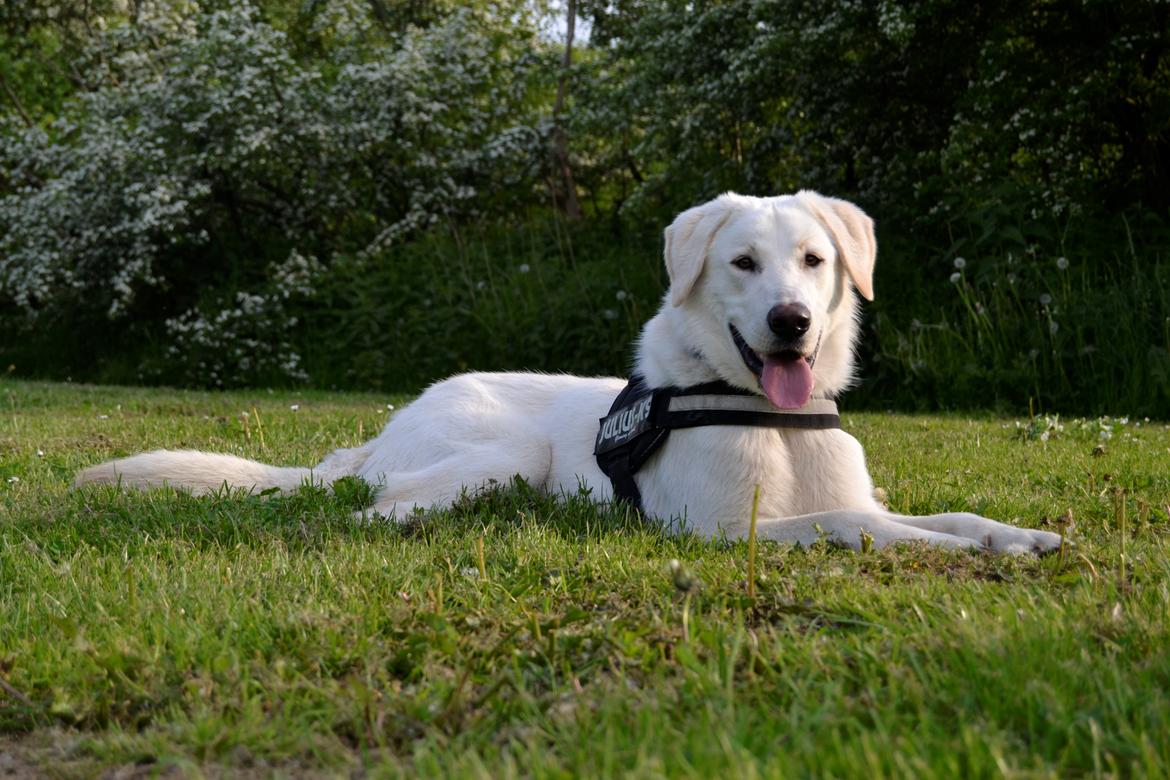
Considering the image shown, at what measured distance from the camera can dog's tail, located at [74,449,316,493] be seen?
13.9 feet

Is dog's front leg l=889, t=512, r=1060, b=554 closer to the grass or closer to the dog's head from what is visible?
the grass

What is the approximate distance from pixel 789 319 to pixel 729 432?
464 mm

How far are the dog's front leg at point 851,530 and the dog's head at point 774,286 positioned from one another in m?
0.43

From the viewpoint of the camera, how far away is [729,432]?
12.5ft

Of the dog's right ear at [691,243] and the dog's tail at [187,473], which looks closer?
the dog's right ear at [691,243]

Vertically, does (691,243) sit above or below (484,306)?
above

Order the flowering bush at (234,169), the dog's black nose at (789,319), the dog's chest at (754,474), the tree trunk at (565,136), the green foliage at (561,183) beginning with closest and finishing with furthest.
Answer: the dog's black nose at (789,319), the dog's chest at (754,474), the green foliage at (561,183), the flowering bush at (234,169), the tree trunk at (565,136)

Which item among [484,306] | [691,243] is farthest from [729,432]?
[484,306]

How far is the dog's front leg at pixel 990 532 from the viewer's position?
10.5 ft

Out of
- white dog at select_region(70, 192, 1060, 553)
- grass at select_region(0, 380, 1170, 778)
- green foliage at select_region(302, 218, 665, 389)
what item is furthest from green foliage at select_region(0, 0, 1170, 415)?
grass at select_region(0, 380, 1170, 778)

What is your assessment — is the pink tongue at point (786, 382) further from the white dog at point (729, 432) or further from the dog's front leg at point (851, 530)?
the dog's front leg at point (851, 530)

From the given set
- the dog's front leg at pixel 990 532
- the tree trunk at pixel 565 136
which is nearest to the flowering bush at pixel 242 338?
the tree trunk at pixel 565 136

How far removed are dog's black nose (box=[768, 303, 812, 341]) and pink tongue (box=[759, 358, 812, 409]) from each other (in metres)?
0.14

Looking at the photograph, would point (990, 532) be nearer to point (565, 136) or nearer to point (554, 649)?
point (554, 649)
